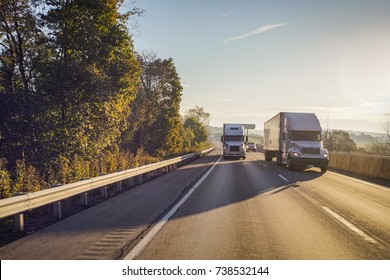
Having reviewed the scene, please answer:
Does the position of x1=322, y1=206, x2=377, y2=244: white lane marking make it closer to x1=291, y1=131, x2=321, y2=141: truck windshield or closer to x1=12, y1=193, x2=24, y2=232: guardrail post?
x1=12, y1=193, x2=24, y2=232: guardrail post

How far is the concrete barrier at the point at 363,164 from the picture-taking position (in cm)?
1686

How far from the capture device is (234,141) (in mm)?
34125

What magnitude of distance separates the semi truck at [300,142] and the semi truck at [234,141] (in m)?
9.02

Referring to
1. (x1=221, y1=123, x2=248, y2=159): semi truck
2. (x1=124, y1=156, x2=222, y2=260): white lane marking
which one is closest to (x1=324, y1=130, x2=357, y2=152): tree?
(x1=221, y1=123, x2=248, y2=159): semi truck

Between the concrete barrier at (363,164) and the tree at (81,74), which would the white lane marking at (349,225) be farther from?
the tree at (81,74)

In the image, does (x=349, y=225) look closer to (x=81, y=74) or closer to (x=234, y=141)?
(x=81, y=74)

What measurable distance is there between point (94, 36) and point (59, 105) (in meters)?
3.52

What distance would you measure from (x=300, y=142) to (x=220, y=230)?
15525mm

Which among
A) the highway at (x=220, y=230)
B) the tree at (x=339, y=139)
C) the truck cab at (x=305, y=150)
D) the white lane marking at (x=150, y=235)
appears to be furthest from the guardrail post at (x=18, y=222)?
the tree at (x=339, y=139)

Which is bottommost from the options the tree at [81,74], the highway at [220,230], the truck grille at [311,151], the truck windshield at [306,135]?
the highway at [220,230]

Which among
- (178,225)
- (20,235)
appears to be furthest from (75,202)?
(178,225)

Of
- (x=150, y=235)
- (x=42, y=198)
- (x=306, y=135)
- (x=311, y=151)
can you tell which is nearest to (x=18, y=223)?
(x=42, y=198)

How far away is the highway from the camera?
4.89 metres
